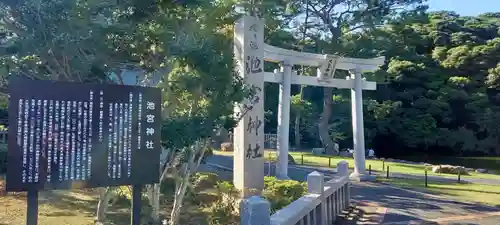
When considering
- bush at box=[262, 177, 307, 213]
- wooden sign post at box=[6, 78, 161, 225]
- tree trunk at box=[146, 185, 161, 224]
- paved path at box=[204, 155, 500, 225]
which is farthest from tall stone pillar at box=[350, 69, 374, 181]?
wooden sign post at box=[6, 78, 161, 225]

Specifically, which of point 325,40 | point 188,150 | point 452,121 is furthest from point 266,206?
point 452,121

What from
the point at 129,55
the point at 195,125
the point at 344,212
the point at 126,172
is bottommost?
the point at 344,212

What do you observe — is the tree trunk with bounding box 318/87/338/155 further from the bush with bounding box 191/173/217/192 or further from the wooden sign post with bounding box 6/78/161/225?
the wooden sign post with bounding box 6/78/161/225

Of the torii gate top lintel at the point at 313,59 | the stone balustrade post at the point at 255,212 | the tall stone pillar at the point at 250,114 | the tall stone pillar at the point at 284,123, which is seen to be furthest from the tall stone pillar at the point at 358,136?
the stone balustrade post at the point at 255,212

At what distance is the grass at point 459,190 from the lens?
13922 mm

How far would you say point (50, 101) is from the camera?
13.3 feet

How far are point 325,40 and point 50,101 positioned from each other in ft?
80.1

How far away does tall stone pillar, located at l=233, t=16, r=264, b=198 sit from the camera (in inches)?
467

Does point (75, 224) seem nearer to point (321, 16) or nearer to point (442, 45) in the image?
point (321, 16)

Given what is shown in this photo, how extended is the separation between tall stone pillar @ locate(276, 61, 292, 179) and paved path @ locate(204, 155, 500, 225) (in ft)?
7.89

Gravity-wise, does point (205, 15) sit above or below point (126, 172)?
above

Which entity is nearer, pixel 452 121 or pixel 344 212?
pixel 344 212

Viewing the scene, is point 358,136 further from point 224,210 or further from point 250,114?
point 224,210

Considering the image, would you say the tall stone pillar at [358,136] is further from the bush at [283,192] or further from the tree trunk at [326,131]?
the tree trunk at [326,131]
